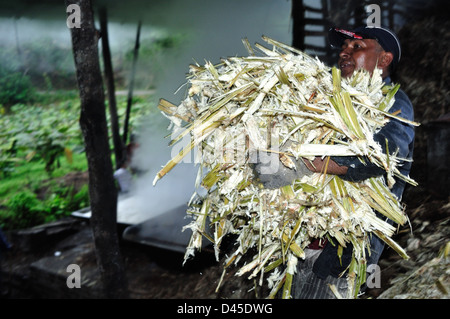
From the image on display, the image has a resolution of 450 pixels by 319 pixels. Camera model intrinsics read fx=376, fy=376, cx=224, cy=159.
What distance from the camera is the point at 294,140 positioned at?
1994mm

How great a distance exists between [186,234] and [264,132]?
3.37m

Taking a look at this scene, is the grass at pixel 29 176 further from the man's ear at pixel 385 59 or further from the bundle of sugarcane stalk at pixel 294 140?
the man's ear at pixel 385 59

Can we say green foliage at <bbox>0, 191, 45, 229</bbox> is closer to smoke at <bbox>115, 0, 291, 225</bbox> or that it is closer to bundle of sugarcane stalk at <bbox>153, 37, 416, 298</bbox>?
smoke at <bbox>115, 0, 291, 225</bbox>

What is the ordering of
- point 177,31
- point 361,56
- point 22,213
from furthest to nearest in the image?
point 22,213 < point 177,31 < point 361,56

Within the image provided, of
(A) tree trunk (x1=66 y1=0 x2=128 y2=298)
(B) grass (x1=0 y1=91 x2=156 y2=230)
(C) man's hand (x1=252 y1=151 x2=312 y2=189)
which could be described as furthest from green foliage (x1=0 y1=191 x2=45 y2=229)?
(C) man's hand (x1=252 y1=151 x2=312 y2=189)

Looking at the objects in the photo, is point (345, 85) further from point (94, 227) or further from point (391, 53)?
point (94, 227)

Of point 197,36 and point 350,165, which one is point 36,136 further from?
point 350,165

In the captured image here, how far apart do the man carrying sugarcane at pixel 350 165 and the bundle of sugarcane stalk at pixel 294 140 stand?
6 centimetres

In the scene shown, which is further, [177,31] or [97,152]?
[177,31]

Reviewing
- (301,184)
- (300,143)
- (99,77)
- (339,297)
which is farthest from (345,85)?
(99,77)

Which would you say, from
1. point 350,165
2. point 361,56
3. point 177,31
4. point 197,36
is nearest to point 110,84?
point 177,31

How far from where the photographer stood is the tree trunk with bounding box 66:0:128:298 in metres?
3.79

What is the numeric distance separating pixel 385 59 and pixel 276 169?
1.16m

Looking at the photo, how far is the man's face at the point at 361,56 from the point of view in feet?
8.01
